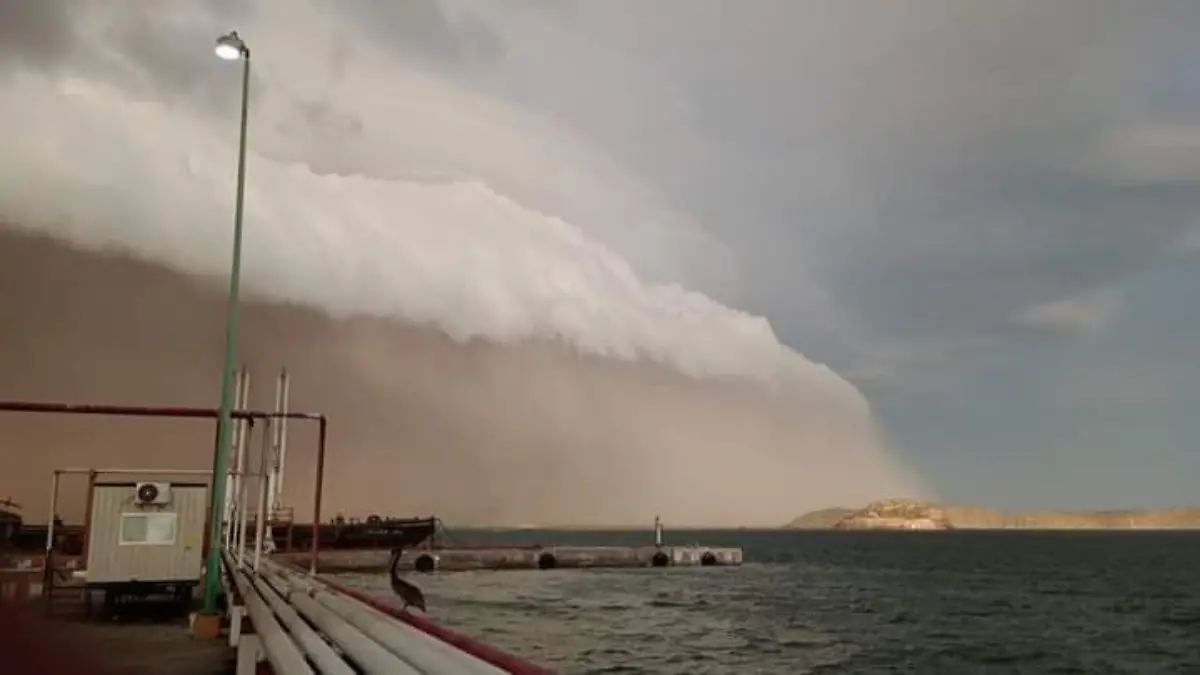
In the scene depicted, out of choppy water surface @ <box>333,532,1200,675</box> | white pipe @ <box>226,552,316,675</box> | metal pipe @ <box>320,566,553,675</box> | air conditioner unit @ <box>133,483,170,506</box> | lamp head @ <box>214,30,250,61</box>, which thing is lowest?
choppy water surface @ <box>333,532,1200,675</box>

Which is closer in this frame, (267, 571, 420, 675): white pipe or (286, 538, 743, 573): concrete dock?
(267, 571, 420, 675): white pipe

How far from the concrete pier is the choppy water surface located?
2976mm

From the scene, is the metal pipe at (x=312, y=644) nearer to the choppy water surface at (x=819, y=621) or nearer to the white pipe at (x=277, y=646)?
the white pipe at (x=277, y=646)

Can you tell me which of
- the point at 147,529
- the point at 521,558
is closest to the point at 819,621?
the point at 147,529

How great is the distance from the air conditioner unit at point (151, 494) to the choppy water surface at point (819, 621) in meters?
11.7

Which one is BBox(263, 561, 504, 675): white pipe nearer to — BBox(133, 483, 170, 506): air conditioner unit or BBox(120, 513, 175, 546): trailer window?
BBox(120, 513, 175, 546): trailer window

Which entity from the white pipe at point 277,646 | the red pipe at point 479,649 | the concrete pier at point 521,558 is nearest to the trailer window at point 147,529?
the white pipe at point 277,646

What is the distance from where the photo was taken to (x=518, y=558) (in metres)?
85.2

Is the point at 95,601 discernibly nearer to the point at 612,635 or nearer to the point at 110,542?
the point at 110,542

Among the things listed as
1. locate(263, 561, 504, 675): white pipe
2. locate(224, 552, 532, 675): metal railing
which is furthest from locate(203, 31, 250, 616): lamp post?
locate(263, 561, 504, 675): white pipe

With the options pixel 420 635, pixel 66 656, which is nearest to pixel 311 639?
pixel 420 635

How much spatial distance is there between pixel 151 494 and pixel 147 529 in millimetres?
796

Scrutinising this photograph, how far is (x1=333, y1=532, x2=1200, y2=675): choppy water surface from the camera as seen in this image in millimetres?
33656

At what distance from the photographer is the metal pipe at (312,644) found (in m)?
6.15
